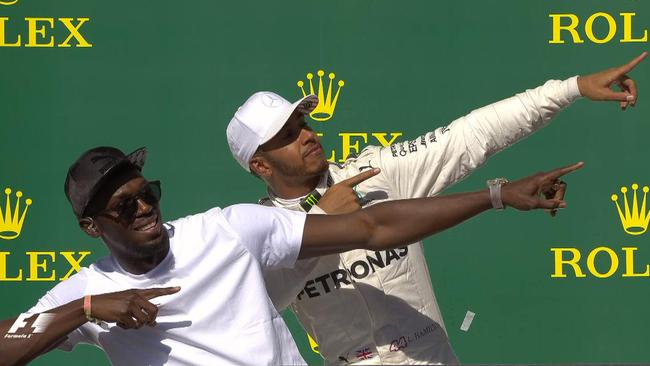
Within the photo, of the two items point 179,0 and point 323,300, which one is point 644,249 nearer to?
point 323,300

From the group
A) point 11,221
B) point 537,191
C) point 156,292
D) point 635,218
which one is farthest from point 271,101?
point 635,218

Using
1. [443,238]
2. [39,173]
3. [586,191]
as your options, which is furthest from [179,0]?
[586,191]

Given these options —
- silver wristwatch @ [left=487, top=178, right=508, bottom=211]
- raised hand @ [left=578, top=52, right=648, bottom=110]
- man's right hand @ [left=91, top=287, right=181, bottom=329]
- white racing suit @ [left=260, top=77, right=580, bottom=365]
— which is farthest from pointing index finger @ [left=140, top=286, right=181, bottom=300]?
raised hand @ [left=578, top=52, right=648, bottom=110]

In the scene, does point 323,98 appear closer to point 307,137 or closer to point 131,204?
point 307,137

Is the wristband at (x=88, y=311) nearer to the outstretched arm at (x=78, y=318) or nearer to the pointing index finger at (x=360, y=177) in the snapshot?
the outstretched arm at (x=78, y=318)

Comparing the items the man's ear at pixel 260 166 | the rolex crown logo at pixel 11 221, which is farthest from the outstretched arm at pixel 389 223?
the rolex crown logo at pixel 11 221

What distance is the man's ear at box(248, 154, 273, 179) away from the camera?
3676 mm

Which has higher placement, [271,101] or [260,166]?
[271,101]

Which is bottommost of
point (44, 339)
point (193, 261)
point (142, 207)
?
point (44, 339)

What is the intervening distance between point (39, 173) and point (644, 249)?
197 centimetres

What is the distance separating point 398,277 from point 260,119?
1.81ft

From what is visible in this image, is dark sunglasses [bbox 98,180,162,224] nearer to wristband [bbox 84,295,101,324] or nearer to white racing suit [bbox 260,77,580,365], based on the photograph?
wristband [bbox 84,295,101,324]

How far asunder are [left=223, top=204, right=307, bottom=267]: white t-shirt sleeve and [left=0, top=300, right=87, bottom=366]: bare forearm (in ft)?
1.29

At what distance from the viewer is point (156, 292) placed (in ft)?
9.61
